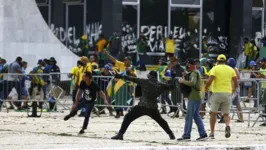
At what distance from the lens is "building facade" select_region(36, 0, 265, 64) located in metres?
38.2

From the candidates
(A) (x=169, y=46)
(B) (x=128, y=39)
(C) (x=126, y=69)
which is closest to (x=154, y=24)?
(B) (x=128, y=39)

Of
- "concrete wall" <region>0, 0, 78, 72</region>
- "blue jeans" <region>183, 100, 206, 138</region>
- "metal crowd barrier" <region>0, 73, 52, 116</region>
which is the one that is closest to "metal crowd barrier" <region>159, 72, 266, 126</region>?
"metal crowd barrier" <region>0, 73, 52, 116</region>

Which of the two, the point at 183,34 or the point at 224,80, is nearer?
the point at 224,80

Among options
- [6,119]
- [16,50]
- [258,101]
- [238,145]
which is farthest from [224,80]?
[16,50]

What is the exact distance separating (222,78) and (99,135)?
285 centimetres

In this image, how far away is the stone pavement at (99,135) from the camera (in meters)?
17.5

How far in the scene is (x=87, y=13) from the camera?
127 ft

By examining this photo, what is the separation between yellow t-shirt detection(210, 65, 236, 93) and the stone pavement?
103cm

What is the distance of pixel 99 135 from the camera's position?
20.0 meters

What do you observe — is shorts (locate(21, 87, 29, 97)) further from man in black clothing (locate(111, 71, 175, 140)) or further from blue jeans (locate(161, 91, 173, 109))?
man in black clothing (locate(111, 71, 175, 140))

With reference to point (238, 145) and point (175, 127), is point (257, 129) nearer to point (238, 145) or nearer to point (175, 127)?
point (175, 127)

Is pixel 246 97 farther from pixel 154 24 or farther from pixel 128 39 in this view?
pixel 154 24

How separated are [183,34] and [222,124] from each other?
15.8 metres

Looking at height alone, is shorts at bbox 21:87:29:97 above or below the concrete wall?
below
